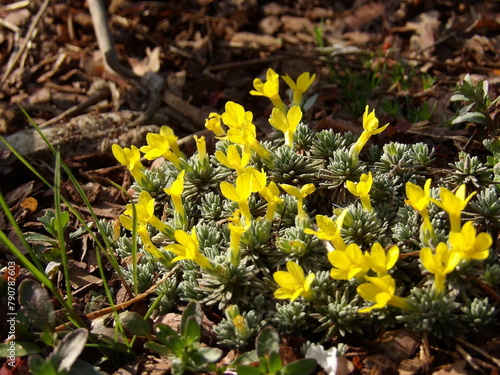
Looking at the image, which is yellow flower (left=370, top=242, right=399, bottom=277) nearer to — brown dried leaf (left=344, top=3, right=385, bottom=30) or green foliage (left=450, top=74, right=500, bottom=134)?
green foliage (left=450, top=74, right=500, bottom=134)

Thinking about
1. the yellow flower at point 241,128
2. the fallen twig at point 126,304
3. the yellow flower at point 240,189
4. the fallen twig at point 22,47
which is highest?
the fallen twig at point 22,47

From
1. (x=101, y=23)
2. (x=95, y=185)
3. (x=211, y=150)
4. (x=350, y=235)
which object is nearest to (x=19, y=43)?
(x=101, y=23)

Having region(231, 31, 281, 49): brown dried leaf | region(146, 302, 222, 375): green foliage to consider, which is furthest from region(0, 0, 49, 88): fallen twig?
region(146, 302, 222, 375): green foliage

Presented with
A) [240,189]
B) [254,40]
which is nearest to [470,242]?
[240,189]

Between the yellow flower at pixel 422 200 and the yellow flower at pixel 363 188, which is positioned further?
the yellow flower at pixel 363 188

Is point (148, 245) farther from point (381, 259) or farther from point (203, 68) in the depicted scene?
point (203, 68)

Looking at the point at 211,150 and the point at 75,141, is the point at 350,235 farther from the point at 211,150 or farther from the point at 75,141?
the point at 75,141

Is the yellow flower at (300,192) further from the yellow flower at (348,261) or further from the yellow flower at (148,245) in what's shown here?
the yellow flower at (148,245)

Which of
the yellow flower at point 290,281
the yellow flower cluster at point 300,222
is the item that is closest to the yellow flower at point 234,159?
the yellow flower cluster at point 300,222
